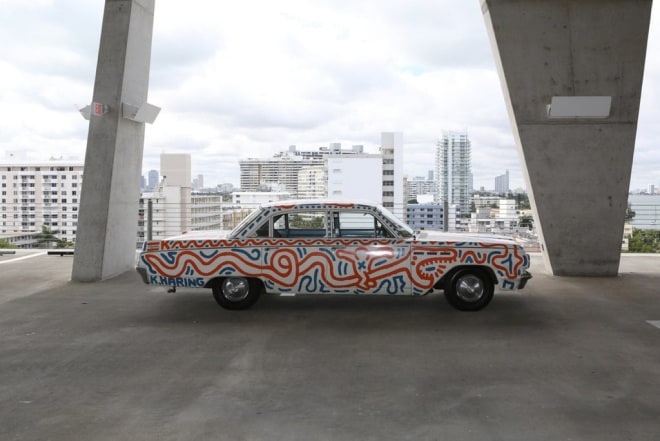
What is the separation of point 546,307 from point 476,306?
A: 1.15 m

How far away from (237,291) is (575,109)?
6683mm

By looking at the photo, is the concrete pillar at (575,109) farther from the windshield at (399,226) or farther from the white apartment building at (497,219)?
the windshield at (399,226)

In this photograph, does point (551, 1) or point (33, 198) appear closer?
point (551, 1)

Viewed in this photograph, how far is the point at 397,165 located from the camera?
98.0 ft

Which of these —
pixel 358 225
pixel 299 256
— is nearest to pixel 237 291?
pixel 299 256

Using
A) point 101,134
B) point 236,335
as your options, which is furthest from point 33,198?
point 236,335

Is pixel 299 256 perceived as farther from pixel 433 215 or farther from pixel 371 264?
pixel 433 215

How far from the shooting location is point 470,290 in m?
7.95

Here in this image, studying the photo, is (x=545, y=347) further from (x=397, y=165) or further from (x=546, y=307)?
(x=397, y=165)

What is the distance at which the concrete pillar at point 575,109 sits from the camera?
10.2 meters

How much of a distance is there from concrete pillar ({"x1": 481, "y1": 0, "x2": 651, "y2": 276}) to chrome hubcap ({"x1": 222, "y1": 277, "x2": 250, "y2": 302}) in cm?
576

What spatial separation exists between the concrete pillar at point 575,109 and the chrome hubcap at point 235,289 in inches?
227

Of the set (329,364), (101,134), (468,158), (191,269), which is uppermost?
(468,158)

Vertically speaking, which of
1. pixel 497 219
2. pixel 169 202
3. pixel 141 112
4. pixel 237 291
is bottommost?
pixel 237 291
